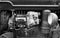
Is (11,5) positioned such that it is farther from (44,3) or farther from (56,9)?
(56,9)

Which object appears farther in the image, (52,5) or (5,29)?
(5,29)

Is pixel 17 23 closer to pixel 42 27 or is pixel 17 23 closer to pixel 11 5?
pixel 11 5

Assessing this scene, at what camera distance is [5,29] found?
60.3 inches

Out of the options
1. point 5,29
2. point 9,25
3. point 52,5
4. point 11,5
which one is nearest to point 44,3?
point 52,5

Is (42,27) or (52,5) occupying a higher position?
(52,5)

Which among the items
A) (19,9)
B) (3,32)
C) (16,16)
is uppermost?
(19,9)

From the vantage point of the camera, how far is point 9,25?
1460mm

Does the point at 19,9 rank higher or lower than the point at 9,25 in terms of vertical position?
higher

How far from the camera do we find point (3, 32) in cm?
152

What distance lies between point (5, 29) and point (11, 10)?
0.33 metres

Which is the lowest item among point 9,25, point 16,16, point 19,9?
point 9,25

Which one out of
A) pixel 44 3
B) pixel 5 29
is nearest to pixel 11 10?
pixel 5 29

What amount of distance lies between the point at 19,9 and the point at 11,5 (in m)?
0.13

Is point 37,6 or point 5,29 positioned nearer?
point 37,6
